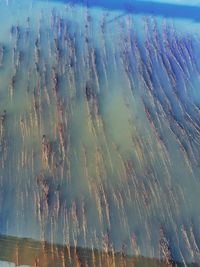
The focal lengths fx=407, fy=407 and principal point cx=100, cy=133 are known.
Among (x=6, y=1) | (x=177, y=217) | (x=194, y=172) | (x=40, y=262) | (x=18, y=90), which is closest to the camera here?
(x=40, y=262)

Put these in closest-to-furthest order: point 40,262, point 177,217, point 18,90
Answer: point 40,262 < point 177,217 < point 18,90

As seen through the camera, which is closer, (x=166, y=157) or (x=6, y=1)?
(x=166, y=157)

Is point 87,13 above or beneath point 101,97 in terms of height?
above

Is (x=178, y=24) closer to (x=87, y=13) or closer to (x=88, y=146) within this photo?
(x=87, y=13)

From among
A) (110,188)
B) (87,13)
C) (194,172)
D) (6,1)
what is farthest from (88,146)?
(6,1)

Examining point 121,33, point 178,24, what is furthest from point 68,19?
point 178,24

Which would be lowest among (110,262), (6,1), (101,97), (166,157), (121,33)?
(110,262)
